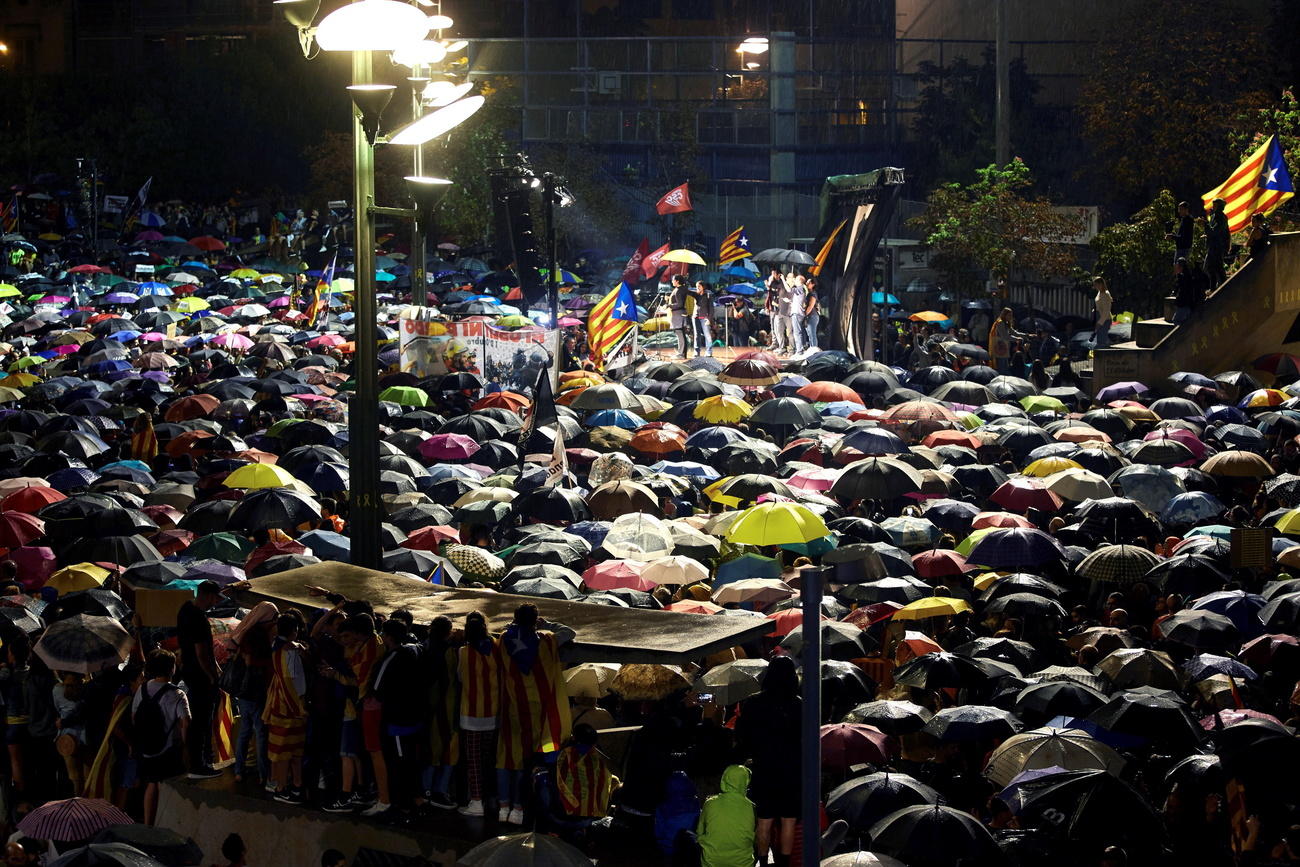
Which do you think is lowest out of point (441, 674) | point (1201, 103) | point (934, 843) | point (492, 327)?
point (934, 843)

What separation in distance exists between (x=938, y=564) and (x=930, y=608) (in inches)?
72.8

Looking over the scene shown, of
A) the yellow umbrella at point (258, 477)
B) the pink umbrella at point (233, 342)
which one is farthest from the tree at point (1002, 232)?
the yellow umbrella at point (258, 477)

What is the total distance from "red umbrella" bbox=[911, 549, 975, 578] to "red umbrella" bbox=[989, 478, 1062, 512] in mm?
2792

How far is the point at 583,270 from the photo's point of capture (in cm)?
5475

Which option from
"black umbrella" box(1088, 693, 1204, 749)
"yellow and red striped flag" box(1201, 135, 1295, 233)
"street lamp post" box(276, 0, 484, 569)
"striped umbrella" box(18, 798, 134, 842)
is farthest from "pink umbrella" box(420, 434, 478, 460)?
"yellow and red striped flag" box(1201, 135, 1295, 233)

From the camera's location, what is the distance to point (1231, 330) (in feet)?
99.9

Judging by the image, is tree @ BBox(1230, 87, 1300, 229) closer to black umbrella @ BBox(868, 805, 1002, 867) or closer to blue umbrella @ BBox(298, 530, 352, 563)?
blue umbrella @ BBox(298, 530, 352, 563)

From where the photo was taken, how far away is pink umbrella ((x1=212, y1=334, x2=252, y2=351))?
35.1 metres

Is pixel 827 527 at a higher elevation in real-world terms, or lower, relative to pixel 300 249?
lower

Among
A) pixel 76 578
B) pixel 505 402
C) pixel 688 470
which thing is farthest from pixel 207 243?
pixel 76 578

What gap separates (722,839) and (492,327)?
20.2 meters

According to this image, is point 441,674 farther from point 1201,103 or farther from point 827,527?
point 1201,103

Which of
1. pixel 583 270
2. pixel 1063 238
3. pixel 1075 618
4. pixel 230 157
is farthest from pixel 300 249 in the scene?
pixel 1075 618

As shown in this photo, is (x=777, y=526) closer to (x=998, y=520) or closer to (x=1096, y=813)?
(x=998, y=520)
